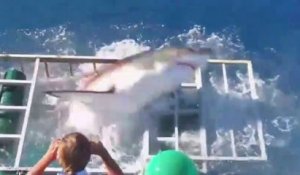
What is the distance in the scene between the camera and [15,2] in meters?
7.13

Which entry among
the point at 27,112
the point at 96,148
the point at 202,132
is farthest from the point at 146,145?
the point at 96,148

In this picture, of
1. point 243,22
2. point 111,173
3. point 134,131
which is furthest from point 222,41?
point 111,173

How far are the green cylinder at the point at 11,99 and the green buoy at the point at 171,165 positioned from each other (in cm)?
192

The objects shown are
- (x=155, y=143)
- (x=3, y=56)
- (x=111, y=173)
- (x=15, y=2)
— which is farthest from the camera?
(x=15, y=2)

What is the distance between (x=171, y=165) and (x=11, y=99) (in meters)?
2.30

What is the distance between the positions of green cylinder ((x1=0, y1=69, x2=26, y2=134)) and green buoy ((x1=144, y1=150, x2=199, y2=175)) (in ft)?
6.30

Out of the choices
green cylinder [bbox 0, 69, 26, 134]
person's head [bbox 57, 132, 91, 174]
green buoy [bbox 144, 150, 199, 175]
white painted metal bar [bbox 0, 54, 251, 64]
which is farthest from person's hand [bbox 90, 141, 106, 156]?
white painted metal bar [bbox 0, 54, 251, 64]

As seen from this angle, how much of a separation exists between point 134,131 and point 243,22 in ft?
7.33

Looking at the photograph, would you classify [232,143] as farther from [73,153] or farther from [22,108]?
[73,153]

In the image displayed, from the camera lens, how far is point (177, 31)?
22.5 feet

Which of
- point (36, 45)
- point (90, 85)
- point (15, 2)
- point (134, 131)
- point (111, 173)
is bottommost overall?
point (111, 173)

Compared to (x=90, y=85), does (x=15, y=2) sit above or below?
above

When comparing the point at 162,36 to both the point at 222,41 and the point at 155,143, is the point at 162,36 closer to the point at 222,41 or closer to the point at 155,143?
the point at 222,41

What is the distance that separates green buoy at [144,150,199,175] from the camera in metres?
3.77
